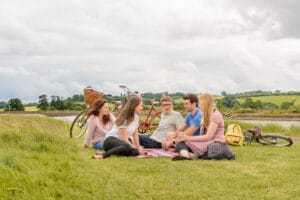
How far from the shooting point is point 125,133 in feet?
25.4

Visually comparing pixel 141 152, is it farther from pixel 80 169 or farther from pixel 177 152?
pixel 80 169

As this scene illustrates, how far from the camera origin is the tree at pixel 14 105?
32.1 metres

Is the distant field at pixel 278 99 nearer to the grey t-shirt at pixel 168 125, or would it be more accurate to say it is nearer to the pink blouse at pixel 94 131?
the grey t-shirt at pixel 168 125

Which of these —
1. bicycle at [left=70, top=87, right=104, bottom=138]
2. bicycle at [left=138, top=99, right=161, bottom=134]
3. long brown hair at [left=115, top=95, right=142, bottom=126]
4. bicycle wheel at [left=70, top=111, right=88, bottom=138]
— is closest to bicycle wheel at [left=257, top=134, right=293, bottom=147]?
bicycle at [left=138, top=99, right=161, bottom=134]

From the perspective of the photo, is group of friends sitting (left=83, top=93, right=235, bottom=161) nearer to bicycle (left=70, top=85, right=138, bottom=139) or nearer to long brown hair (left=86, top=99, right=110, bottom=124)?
long brown hair (left=86, top=99, right=110, bottom=124)

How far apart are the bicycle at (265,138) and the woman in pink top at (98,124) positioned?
10.5 ft

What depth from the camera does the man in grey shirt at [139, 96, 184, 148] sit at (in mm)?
8867

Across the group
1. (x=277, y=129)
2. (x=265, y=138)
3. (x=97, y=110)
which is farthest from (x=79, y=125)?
(x=277, y=129)

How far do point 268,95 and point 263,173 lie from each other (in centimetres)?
5147

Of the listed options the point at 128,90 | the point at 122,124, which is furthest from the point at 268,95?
the point at 122,124

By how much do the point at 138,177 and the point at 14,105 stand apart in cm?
2912

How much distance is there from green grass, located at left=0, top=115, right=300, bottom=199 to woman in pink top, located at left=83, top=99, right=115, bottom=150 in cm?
168

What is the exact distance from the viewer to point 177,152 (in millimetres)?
7656

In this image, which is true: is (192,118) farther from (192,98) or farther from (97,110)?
(97,110)
